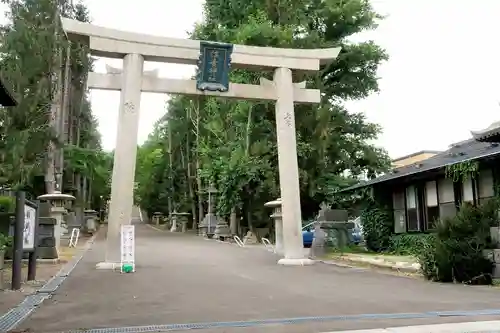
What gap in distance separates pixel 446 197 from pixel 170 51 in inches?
420

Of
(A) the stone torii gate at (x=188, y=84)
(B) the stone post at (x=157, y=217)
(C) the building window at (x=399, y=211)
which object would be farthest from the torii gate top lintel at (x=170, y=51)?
(B) the stone post at (x=157, y=217)

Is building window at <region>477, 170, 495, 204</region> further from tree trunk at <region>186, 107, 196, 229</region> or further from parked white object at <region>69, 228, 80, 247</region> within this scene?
tree trunk at <region>186, 107, 196, 229</region>

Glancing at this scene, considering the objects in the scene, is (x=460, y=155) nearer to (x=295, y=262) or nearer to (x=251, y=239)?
(x=295, y=262)

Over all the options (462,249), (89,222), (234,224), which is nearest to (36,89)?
(234,224)

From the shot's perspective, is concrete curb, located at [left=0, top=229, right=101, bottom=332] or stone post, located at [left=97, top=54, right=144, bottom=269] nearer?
concrete curb, located at [left=0, top=229, right=101, bottom=332]

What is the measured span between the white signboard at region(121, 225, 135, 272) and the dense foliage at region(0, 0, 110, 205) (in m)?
11.2

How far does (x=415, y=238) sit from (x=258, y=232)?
42.9ft

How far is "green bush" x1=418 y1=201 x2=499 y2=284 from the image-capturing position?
421 inches

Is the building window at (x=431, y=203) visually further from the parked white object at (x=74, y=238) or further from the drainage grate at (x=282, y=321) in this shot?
the parked white object at (x=74, y=238)

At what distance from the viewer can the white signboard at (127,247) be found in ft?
43.2

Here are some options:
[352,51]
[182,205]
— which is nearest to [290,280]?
[352,51]

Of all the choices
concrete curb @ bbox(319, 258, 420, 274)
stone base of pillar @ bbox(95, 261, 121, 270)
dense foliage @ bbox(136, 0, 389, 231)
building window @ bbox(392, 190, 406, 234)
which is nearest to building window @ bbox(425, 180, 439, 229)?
building window @ bbox(392, 190, 406, 234)

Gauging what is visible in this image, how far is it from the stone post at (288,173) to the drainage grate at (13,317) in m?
9.43

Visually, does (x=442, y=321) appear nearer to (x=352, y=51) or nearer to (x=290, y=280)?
(x=290, y=280)
